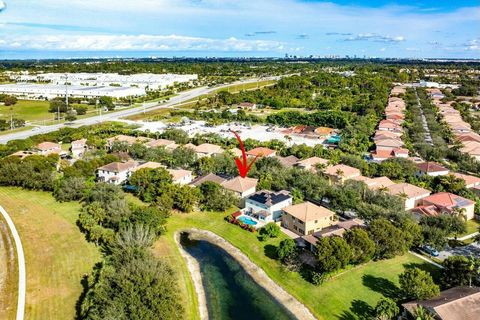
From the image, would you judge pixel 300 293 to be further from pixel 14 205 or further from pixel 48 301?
pixel 14 205

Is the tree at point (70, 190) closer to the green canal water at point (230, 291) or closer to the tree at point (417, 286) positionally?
the green canal water at point (230, 291)

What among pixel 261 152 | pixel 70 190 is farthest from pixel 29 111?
pixel 261 152

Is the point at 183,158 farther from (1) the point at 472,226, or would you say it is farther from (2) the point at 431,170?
(1) the point at 472,226

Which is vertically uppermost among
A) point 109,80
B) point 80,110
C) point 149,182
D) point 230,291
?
point 109,80

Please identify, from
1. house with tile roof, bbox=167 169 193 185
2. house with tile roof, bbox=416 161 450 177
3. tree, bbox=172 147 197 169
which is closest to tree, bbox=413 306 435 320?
house with tile roof, bbox=167 169 193 185

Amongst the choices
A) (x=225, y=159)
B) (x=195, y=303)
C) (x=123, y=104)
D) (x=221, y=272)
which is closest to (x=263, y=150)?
(x=225, y=159)

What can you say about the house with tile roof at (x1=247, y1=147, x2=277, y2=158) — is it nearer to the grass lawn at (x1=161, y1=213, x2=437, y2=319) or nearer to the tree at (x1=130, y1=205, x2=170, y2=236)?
the grass lawn at (x1=161, y1=213, x2=437, y2=319)
